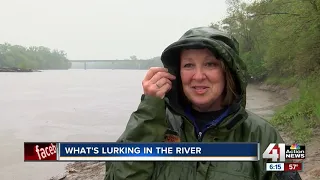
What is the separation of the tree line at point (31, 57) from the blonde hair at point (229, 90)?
13215 centimetres

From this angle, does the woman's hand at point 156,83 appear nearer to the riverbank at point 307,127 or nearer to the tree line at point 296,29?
the riverbank at point 307,127

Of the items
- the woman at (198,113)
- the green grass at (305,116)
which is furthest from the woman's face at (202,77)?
the green grass at (305,116)

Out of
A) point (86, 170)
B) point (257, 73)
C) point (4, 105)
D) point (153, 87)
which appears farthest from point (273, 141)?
point (257, 73)

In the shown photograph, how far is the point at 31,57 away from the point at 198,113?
472ft

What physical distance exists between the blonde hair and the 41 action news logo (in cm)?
43

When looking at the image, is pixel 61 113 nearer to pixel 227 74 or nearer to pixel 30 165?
Answer: pixel 30 165

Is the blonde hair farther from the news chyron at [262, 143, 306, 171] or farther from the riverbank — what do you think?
the riverbank

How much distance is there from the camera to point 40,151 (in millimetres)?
2088

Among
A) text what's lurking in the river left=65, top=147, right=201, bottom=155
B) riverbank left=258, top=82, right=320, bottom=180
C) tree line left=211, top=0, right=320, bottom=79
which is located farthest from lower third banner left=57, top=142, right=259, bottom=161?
tree line left=211, top=0, right=320, bottom=79

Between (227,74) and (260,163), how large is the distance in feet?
2.02

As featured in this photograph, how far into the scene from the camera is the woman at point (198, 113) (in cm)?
197

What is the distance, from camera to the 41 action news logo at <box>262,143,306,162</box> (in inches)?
76.0

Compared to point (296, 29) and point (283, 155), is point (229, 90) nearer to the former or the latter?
point (283, 155)

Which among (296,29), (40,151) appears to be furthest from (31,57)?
(40,151)
